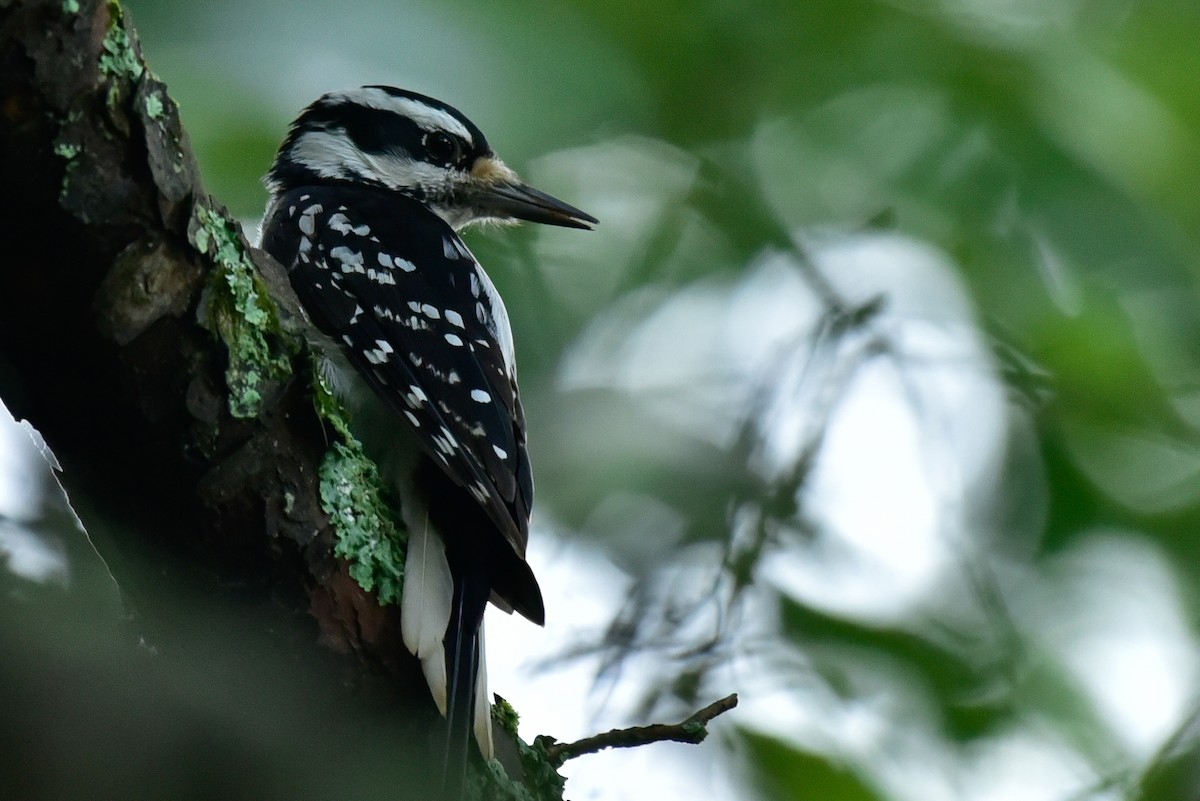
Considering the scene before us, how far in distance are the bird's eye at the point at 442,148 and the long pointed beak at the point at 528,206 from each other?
172 mm

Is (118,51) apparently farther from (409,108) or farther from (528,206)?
(409,108)

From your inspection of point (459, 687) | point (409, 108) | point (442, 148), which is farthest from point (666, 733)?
point (409, 108)

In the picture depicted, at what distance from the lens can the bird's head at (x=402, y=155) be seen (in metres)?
3.68

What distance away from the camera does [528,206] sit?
359 cm

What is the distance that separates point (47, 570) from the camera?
1767mm

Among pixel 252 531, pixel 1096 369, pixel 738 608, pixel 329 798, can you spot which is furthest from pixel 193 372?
pixel 1096 369

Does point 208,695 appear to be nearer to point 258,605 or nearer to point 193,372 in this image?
point 258,605

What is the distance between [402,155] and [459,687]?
6.71 ft

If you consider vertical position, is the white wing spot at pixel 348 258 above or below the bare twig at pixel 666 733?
above

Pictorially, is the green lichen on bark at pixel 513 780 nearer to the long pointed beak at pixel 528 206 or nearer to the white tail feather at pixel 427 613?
the white tail feather at pixel 427 613

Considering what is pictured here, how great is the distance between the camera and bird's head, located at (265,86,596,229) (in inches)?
145

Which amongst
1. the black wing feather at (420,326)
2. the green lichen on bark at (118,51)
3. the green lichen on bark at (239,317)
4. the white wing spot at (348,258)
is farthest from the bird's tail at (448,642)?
the green lichen on bark at (118,51)

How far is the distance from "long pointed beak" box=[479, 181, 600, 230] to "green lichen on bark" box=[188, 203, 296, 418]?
1620mm

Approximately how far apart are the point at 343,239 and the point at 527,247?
836 mm
